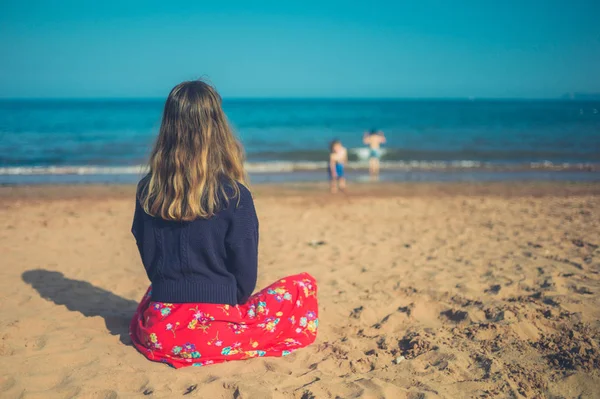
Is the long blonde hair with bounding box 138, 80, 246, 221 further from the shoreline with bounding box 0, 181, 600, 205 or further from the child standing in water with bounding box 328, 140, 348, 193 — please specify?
the child standing in water with bounding box 328, 140, 348, 193

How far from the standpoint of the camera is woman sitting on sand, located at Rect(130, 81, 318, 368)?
Answer: 268cm

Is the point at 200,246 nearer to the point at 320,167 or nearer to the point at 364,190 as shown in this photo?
the point at 364,190

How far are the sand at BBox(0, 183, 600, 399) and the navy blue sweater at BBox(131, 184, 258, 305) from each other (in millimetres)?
498

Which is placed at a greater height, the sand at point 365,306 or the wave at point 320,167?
the wave at point 320,167

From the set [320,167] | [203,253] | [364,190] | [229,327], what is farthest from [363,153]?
[203,253]

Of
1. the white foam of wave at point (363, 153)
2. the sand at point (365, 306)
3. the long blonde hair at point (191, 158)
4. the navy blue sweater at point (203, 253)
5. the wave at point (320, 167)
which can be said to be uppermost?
the long blonde hair at point (191, 158)

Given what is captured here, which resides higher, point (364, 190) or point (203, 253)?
point (203, 253)

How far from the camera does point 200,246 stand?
9.09 ft

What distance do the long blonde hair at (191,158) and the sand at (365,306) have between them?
1.03 m

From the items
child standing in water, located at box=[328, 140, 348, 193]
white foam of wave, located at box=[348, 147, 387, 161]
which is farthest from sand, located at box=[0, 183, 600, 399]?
white foam of wave, located at box=[348, 147, 387, 161]

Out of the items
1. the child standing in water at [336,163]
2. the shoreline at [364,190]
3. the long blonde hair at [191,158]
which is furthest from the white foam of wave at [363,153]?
the long blonde hair at [191,158]

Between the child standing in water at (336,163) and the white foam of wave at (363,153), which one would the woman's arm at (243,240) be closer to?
the child standing in water at (336,163)

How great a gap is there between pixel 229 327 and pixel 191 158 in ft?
3.45

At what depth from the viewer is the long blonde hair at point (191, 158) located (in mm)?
2654
